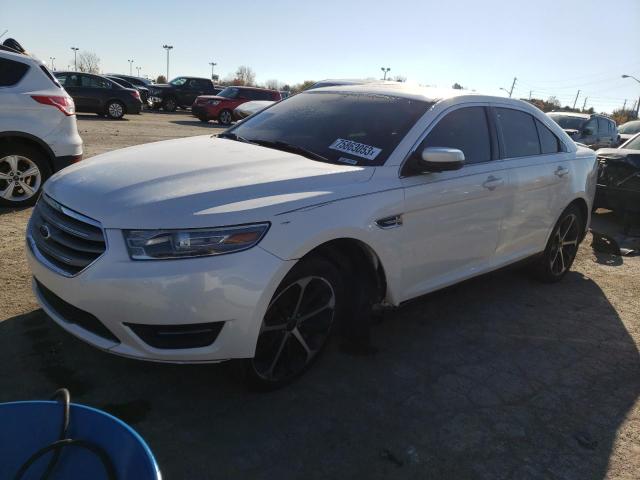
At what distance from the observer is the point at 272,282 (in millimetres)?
2588

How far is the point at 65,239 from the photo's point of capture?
2713 millimetres

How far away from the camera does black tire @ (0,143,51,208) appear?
5.81 m

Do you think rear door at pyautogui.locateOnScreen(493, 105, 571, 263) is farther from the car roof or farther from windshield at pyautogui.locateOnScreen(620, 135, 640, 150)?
windshield at pyautogui.locateOnScreen(620, 135, 640, 150)

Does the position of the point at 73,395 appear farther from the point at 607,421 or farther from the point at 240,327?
the point at 607,421

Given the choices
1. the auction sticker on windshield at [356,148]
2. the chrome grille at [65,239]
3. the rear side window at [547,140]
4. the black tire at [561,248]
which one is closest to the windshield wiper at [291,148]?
the auction sticker on windshield at [356,148]

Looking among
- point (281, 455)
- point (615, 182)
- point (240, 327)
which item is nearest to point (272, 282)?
point (240, 327)

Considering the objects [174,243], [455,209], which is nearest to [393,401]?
[455,209]

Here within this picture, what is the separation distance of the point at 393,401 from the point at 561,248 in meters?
3.04

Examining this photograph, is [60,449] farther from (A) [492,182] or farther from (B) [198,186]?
(A) [492,182]

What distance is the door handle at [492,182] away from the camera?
3856 millimetres

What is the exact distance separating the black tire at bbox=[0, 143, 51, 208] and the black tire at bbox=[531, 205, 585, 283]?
531cm

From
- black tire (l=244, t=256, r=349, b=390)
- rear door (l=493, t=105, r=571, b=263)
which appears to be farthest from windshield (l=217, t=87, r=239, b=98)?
black tire (l=244, t=256, r=349, b=390)

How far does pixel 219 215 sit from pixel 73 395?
4.08 feet

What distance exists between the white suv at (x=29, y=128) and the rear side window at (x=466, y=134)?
446cm
